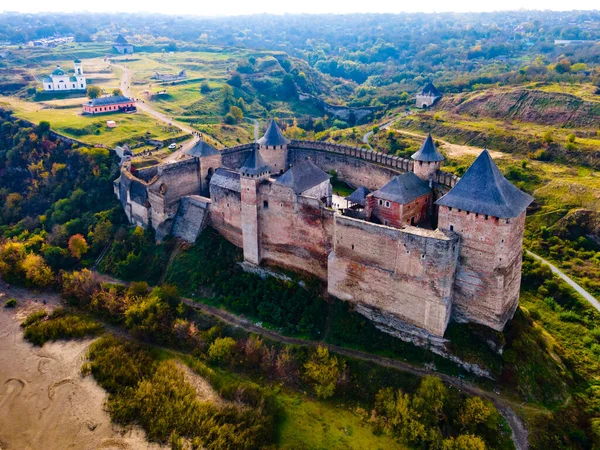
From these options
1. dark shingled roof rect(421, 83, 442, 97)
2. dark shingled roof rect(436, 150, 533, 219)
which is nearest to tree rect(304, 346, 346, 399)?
dark shingled roof rect(436, 150, 533, 219)

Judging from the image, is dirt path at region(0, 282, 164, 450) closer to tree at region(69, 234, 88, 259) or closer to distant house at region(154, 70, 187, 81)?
tree at region(69, 234, 88, 259)

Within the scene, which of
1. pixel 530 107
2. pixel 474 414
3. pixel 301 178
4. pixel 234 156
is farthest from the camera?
pixel 530 107

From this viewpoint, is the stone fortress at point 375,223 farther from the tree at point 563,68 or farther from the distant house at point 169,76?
the tree at point 563,68

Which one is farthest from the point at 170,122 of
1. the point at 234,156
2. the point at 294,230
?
the point at 294,230

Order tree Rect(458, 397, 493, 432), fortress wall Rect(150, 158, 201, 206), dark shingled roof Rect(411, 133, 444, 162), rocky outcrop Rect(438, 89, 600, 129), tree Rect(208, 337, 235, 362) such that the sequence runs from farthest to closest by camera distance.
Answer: rocky outcrop Rect(438, 89, 600, 129), fortress wall Rect(150, 158, 201, 206), dark shingled roof Rect(411, 133, 444, 162), tree Rect(208, 337, 235, 362), tree Rect(458, 397, 493, 432)

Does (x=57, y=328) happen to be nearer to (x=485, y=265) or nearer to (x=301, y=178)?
(x=301, y=178)

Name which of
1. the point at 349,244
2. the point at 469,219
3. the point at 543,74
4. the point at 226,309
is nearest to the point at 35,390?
the point at 226,309

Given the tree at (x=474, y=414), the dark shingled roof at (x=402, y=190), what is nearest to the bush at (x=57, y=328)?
the dark shingled roof at (x=402, y=190)

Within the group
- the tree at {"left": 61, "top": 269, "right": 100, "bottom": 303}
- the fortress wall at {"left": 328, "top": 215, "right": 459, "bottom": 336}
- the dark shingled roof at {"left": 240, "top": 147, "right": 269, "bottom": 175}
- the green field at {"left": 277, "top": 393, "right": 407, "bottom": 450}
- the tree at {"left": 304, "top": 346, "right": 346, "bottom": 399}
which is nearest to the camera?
the green field at {"left": 277, "top": 393, "right": 407, "bottom": 450}
